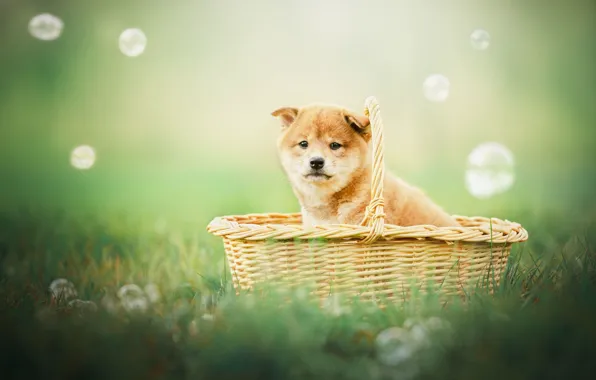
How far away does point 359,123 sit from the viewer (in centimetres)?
232

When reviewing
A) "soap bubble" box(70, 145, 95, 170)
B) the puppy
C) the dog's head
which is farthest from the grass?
"soap bubble" box(70, 145, 95, 170)

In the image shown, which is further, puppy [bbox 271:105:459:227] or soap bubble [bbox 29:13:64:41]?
soap bubble [bbox 29:13:64:41]

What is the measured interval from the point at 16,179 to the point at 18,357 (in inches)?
108

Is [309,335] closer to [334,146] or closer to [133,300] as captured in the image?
[133,300]

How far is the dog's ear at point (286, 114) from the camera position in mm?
2432

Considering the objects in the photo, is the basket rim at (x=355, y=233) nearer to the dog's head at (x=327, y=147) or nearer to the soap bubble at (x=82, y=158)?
the dog's head at (x=327, y=147)

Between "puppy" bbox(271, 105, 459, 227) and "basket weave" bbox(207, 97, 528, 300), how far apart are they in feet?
0.96

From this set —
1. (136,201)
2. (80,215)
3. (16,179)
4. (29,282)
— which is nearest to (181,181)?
(136,201)

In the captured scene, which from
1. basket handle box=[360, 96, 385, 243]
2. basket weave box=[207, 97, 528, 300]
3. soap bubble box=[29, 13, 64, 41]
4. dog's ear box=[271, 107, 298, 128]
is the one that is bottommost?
basket weave box=[207, 97, 528, 300]

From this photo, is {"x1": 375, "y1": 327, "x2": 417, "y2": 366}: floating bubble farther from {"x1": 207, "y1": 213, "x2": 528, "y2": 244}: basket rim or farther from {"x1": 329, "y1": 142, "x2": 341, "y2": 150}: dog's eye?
{"x1": 329, "y1": 142, "x2": 341, "y2": 150}: dog's eye

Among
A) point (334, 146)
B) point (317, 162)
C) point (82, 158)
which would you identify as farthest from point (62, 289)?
point (82, 158)

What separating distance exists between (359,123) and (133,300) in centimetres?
103

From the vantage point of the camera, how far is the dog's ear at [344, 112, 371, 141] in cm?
232

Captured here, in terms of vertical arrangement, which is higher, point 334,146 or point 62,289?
point 334,146
